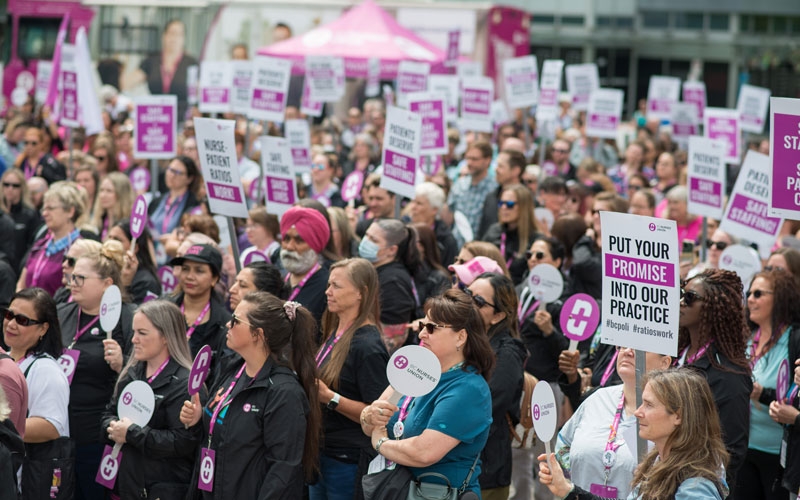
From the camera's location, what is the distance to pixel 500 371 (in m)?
5.90

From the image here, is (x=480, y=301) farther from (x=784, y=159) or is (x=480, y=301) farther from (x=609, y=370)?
(x=784, y=159)

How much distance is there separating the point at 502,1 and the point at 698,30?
21.3 ft

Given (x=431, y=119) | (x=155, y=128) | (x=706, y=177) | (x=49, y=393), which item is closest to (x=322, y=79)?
(x=155, y=128)

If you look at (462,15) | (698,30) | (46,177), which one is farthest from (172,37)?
(698,30)

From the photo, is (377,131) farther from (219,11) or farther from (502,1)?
(502,1)

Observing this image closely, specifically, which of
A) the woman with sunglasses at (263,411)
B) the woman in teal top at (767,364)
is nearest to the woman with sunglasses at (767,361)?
the woman in teal top at (767,364)

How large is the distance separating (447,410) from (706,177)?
514cm

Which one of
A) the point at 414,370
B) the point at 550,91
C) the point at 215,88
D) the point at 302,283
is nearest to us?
the point at 414,370

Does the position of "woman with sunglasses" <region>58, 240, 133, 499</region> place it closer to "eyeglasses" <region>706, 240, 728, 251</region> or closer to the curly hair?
the curly hair

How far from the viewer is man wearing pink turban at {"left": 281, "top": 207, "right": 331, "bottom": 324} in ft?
22.9

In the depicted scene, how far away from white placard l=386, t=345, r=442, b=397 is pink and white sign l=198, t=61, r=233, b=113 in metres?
10.9

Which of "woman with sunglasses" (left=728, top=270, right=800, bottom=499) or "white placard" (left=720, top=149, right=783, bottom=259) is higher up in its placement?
"white placard" (left=720, top=149, right=783, bottom=259)

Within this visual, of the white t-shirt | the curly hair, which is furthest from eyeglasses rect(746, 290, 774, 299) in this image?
the white t-shirt

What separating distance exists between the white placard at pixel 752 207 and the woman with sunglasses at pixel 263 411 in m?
4.09
